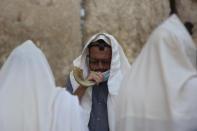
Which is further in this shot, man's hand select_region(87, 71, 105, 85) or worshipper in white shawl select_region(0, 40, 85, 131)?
man's hand select_region(87, 71, 105, 85)

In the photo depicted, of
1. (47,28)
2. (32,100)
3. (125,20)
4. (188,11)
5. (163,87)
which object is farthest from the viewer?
(188,11)

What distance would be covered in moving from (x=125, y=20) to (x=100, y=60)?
3.59m

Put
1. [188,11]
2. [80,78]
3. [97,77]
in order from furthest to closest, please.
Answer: [188,11] < [80,78] < [97,77]

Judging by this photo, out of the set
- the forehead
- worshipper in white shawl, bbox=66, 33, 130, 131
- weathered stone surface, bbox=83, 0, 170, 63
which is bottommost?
worshipper in white shawl, bbox=66, 33, 130, 131

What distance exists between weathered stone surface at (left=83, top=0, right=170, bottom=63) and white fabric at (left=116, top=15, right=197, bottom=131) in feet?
14.3

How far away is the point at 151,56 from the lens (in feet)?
9.80

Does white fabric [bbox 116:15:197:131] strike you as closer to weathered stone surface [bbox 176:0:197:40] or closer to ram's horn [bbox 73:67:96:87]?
ram's horn [bbox 73:67:96:87]

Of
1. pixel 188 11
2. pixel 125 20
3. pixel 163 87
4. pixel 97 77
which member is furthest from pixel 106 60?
pixel 188 11

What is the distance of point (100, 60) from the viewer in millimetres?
4164

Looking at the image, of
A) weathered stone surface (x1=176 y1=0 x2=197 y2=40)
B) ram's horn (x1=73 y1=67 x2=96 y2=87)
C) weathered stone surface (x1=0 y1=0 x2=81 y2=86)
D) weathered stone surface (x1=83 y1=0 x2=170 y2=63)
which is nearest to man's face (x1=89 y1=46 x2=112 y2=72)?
ram's horn (x1=73 y1=67 x2=96 y2=87)

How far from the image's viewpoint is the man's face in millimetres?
4152

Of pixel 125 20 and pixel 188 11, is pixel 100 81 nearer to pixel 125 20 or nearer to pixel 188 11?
pixel 125 20

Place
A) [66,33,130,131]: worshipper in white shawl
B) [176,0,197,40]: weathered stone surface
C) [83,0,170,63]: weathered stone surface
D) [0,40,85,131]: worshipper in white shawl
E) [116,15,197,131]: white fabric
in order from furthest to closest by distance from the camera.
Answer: [176,0,197,40]: weathered stone surface → [83,0,170,63]: weathered stone surface → [66,33,130,131]: worshipper in white shawl → [0,40,85,131]: worshipper in white shawl → [116,15,197,131]: white fabric

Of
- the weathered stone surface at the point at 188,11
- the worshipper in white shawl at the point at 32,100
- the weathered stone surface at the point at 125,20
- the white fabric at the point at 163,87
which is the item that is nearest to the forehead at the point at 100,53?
the worshipper in white shawl at the point at 32,100
